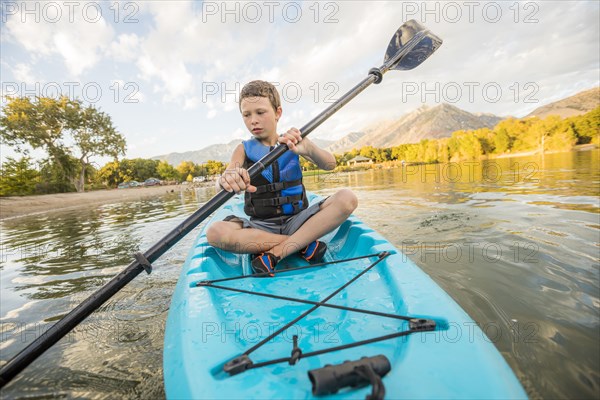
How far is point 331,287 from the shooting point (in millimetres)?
1845

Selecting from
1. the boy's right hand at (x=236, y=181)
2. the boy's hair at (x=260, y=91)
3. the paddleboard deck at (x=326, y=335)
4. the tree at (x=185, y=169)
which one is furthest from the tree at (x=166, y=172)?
the paddleboard deck at (x=326, y=335)

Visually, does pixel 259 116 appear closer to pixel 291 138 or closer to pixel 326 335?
pixel 291 138

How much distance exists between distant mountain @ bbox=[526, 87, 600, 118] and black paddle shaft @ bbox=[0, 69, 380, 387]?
743 ft

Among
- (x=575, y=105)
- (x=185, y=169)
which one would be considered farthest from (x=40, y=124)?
(x=575, y=105)

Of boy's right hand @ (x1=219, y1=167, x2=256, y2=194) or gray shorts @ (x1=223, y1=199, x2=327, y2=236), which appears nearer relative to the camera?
boy's right hand @ (x1=219, y1=167, x2=256, y2=194)

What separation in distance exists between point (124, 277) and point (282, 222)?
138 cm

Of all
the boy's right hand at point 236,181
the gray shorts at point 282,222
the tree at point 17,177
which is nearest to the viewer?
the boy's right hand at point 236,181

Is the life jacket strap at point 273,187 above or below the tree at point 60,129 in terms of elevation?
below

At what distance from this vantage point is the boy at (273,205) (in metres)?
2.35

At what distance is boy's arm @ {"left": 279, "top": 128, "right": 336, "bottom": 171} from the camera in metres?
2.04

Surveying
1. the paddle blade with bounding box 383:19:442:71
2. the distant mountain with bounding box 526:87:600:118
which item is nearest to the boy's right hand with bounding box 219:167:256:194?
the paddle blade with bounding box 383:19:442:71

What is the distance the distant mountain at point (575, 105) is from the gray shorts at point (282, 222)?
226m

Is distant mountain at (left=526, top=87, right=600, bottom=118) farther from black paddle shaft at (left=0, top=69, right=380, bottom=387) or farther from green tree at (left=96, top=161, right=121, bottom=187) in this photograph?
black paddle shaft at (left=0, top=69, right=380, bottom=387)

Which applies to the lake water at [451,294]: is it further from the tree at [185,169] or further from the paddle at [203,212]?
the tree at [185,169]
